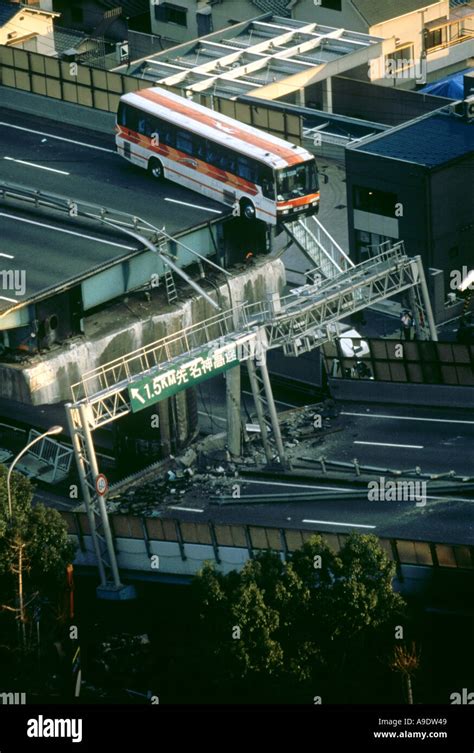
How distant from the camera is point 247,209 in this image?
78000 mm

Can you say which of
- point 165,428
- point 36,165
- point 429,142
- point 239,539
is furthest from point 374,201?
point 239,539

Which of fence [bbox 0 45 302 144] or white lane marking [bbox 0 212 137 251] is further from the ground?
fence [bbox 0 45 302 144]

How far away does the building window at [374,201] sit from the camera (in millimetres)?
87500

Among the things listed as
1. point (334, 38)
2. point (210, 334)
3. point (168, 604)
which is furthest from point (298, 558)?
point (334, 38)

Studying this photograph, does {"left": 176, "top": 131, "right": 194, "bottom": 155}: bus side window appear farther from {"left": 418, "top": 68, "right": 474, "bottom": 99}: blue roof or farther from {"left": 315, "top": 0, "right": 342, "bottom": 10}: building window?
{"left": 315, "top": 0, "right": 342, "bottom": 10}: building window

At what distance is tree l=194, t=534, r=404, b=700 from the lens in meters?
57.7

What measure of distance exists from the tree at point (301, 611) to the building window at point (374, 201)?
102 feet

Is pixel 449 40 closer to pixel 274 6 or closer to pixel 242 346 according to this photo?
pixel 274 6

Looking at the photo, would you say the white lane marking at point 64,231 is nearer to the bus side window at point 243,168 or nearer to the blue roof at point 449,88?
the bus side window at point 243,168

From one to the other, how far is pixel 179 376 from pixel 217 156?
44.2ft

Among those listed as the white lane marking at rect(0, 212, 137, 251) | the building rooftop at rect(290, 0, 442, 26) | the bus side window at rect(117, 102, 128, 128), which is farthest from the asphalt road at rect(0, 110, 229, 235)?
the building rooftop at rect(290, 0, 442, 26)

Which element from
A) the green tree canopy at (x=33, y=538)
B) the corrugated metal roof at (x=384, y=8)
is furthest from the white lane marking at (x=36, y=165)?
the corrugated metal roof at (x=384, y=8)

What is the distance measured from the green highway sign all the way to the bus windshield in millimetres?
9089

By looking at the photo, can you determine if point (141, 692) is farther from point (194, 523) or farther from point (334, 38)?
point (334, 38)
